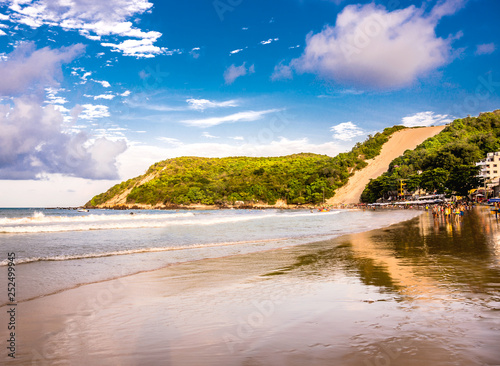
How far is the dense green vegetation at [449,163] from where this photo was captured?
8746 cm

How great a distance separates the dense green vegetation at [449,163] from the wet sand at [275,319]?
8893 centimetres

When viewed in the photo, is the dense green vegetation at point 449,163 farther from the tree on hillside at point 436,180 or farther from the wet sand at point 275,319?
the wet sand at point 275,319

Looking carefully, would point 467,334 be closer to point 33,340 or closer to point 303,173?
point 33,340

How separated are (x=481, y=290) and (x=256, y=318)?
5321mm

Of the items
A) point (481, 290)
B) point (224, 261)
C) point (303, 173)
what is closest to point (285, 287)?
point (481, 290)

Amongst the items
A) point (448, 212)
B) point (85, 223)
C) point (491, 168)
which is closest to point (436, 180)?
point (491, 168)

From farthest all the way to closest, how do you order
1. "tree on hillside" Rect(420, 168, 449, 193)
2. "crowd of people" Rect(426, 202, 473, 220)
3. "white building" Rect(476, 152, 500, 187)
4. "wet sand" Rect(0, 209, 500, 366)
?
"tree on hillside" Rect(420, 168, 449, 193), "white building" Rect(476, 152, 500, 187), "crowd of people" Rect(426, 202, 473, 220), "wet sand" Rect(0, 209, 500, 366)

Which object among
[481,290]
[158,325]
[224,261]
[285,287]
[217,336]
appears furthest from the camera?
[224,261]

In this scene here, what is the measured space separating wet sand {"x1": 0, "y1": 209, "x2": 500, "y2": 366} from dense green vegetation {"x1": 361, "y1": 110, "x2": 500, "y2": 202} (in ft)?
292

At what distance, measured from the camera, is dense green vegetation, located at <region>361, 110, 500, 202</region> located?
287ft

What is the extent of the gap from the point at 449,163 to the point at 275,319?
378ft

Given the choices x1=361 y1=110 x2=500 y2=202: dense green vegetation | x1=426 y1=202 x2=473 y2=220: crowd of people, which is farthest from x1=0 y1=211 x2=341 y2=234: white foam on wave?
x1=361 y1=110 x2=500 y2=202: dense green vegetation

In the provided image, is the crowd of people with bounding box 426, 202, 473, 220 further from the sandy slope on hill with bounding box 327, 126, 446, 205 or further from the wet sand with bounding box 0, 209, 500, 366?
the sandy slope on hill with bounding box 327, 126, 446, 205

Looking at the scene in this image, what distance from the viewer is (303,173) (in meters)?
191
